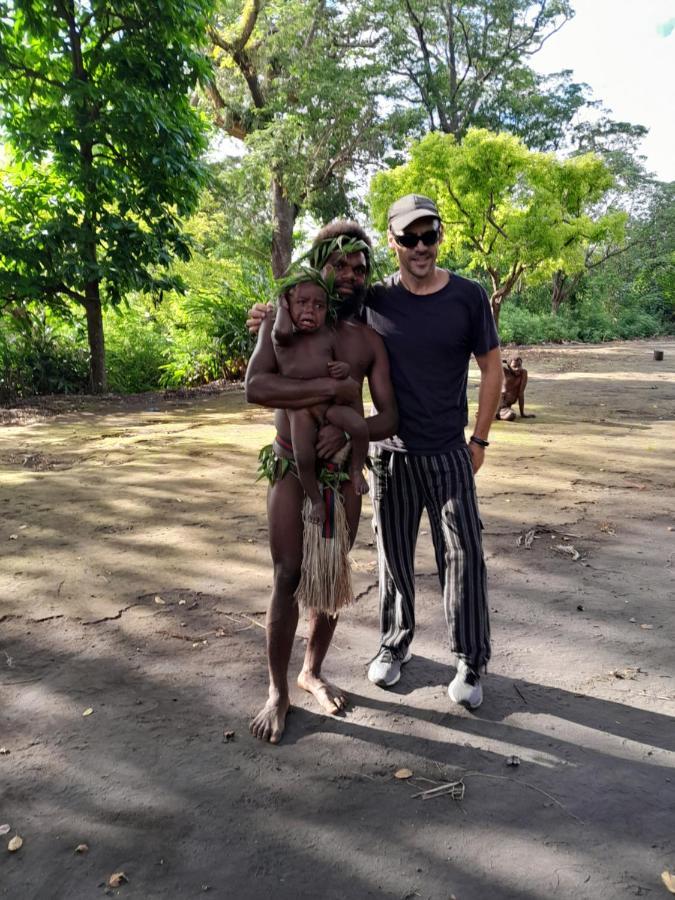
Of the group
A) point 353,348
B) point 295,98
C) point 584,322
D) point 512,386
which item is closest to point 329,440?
point 353,348

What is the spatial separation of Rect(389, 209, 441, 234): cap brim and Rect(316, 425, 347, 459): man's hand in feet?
2.53

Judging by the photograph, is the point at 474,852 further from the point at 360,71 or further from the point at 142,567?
the point at 360,71

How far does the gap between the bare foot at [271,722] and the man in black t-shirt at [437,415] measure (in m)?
0.66

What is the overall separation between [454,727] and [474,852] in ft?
2.15

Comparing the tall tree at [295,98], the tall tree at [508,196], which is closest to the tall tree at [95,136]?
the tall tree at [508,196]

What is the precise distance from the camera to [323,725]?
8.73 ft

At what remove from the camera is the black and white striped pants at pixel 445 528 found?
272 cm

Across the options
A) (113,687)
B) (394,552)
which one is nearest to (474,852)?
(394,552)

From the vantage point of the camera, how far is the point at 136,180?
1155 cm

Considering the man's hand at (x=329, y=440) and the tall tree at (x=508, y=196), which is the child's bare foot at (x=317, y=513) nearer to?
the man's hand at (x=329, y=440)

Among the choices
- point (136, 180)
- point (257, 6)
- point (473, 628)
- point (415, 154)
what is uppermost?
point (257, 6)

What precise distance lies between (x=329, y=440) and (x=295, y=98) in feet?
76.0

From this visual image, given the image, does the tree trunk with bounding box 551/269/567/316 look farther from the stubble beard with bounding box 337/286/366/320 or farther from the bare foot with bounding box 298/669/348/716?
the bare foot with bounding box 298/669/348/716

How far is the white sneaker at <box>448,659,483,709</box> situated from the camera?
2754mm
